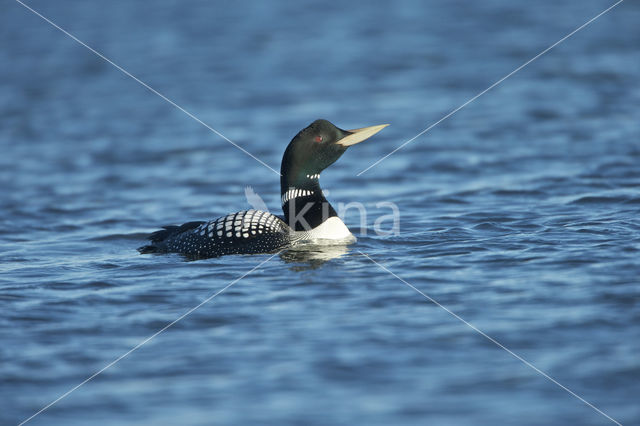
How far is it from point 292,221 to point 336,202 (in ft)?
5.96

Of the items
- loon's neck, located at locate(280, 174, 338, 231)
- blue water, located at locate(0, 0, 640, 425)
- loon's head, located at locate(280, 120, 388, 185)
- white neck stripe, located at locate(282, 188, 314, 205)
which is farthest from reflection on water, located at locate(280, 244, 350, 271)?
loon's head, located at locate(280, 120, 388, 185)

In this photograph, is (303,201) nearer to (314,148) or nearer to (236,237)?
(314,148)

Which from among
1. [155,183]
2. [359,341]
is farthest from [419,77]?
[359,341]

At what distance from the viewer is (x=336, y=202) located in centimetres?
765

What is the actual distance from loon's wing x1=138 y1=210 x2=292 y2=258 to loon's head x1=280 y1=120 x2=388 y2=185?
1.18ft

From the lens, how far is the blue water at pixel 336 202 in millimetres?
3664

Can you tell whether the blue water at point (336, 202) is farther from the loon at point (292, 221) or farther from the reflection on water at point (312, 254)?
the loon at point (292, 221)

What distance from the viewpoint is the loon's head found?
229 inches

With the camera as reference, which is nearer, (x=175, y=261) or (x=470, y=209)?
(x=175, y=261)

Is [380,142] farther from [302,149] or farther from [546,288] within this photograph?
[546,288]

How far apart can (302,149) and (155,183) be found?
313 centimetres

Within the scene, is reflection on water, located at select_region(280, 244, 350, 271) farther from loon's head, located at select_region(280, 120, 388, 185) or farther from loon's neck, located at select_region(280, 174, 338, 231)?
loon's head, located at select_region(280, 120, 388, 185)

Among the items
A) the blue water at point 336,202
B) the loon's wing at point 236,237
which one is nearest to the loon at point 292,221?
the loon's wing at point 236,237

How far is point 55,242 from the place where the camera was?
6723 millimetres
